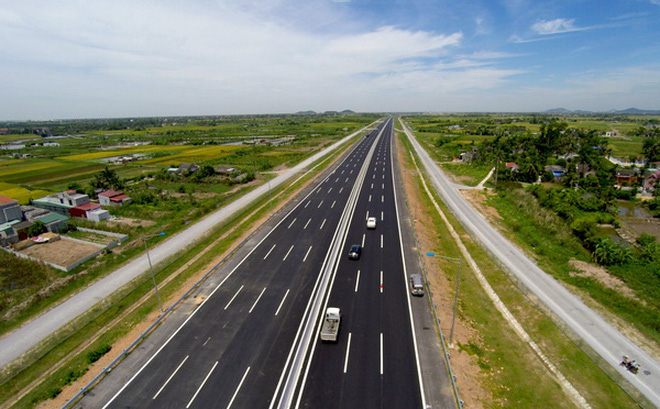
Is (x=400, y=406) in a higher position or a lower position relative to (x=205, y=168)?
lower

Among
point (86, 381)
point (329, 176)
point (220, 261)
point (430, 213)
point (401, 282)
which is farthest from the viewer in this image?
point (329, 176)

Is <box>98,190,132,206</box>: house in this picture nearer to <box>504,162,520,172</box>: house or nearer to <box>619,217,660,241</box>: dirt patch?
<box>619,217,660,241</box>: dirt patch

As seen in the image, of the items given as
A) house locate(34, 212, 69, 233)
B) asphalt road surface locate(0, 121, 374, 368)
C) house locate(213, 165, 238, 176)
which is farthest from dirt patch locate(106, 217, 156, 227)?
house locate(213, 165, 238, 176)

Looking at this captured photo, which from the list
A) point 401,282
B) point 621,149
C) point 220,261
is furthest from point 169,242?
point 621,149

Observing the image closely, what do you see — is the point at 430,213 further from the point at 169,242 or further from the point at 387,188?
the point at 169,242

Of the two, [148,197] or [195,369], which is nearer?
[195,369]

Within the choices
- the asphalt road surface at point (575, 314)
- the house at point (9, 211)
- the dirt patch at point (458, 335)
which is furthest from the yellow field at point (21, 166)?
the asphalt road surface at point (575, 314)

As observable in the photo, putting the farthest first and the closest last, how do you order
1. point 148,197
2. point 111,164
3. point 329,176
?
point 111,164, point 329,176, point 148,197
